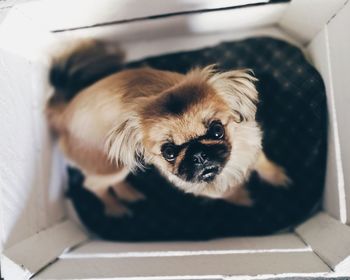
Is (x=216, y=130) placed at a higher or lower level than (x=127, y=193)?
higher

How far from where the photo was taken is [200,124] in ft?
3.01

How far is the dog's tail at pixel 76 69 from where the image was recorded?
1261 millimetres

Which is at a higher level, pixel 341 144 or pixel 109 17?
pixel 109 17

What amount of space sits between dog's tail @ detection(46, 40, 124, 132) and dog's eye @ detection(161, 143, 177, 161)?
1.36ft

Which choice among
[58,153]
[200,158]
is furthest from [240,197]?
[58,153]

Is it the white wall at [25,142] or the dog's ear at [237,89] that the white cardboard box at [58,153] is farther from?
the dog's ear at [237,89]

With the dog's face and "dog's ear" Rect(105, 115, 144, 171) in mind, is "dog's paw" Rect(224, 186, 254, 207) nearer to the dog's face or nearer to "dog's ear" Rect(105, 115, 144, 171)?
the dog's face

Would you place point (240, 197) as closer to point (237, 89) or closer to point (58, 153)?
point (237, 89)

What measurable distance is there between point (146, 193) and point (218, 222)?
0.81ft

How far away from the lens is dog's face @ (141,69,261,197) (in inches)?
36.0

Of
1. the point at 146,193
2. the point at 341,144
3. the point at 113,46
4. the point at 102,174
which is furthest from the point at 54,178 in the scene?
the point at 341,144

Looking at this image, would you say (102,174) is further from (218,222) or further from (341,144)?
(341,144)

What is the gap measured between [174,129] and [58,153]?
65cm

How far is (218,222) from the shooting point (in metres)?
1.22
